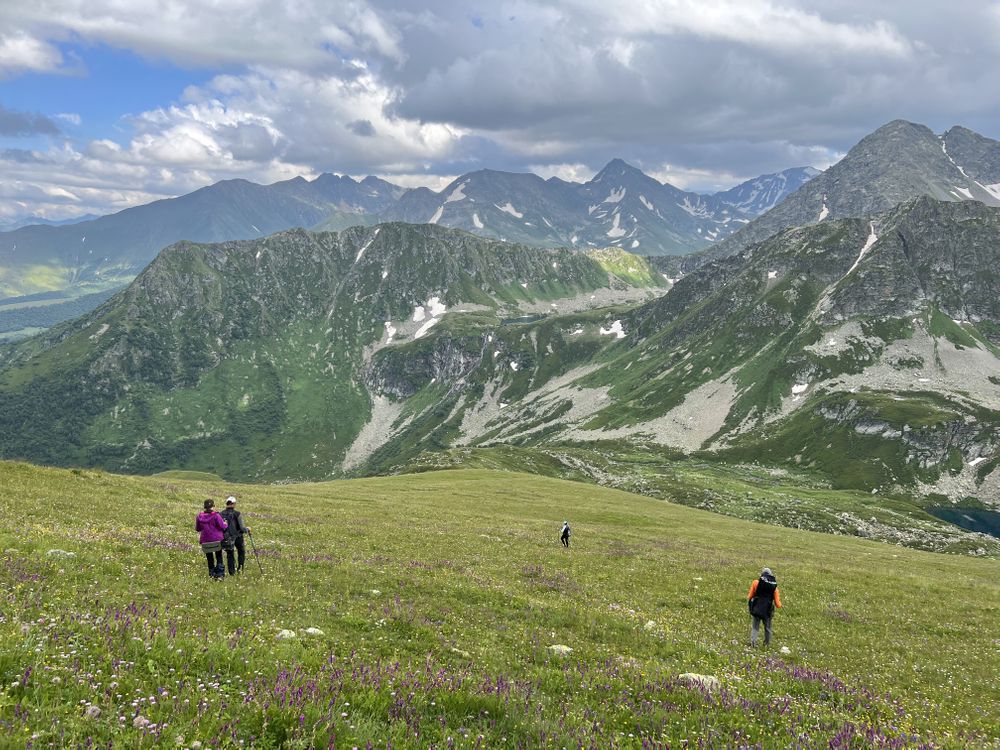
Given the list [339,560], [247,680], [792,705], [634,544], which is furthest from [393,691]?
[634,544]

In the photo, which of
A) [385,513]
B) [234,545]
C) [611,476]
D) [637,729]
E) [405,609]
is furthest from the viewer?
[611,476]

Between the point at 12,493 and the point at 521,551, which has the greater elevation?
the point at 12,493

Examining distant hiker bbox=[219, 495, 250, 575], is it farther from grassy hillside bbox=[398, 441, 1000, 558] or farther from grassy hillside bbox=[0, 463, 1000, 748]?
grassy hillside bbox=[398, 441, 1000, 558]

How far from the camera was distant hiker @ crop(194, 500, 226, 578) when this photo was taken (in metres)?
17.6

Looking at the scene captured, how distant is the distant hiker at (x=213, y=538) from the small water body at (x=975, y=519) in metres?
239

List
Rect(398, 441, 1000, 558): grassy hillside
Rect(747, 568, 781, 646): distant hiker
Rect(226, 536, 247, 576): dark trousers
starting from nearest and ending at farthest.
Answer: Rect(747, 568, 781, 646): distant hiker
Rect(226, 536, 247, 576): dark trousers
Rect(398, 441, 1000, 558): grassy hillside

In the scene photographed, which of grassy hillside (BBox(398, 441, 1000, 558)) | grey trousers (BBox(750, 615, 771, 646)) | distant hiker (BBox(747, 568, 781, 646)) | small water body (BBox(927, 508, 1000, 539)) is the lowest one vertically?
small water body (BBox(927, 508, 1000, 539))

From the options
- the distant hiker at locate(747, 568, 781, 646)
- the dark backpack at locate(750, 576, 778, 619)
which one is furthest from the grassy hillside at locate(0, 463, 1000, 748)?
the dark backpack at locate(750, 576, 778, 619)

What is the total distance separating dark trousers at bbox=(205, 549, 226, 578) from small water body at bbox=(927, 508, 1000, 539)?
785ft

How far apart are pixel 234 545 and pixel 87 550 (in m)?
4.21

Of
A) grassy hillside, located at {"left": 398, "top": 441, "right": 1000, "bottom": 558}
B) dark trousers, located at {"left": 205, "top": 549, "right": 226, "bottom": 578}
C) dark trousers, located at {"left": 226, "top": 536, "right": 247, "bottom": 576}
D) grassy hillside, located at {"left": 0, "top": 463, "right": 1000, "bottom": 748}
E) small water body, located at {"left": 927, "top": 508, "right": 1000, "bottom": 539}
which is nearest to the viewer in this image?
grassy hillside, located at {"left": 0, "top": 463, "right": 1000, "bottom": 748}

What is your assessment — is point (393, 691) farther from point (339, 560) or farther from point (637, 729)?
point (339, 560)

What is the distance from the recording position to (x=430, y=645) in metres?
13.1

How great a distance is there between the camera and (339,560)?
22.9 metres
